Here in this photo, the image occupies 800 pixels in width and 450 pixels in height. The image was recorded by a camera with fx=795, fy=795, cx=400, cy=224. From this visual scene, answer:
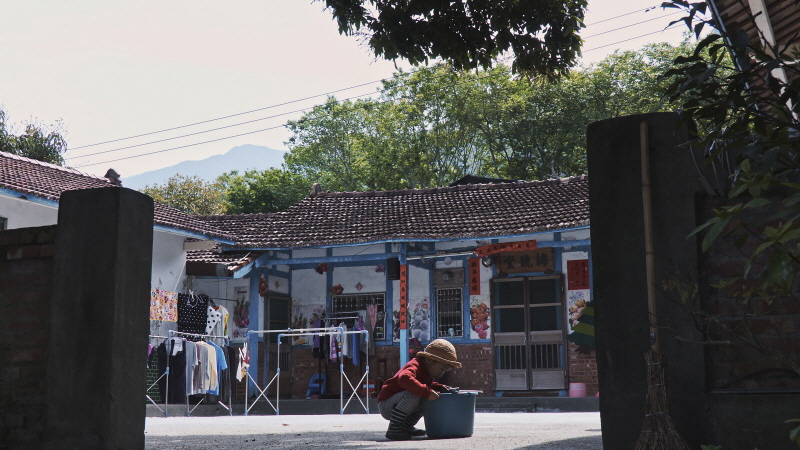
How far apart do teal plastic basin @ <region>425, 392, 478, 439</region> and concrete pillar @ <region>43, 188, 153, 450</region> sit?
3.07 metres

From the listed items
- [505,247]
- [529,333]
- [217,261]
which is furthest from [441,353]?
[217,261]

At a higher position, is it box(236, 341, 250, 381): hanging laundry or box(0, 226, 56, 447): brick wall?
box(0, 226, 56, 447): brick wall

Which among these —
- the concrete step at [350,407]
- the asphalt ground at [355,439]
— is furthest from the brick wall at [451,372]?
the asphalt ground at [355,439]

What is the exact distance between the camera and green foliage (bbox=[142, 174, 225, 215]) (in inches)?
1394

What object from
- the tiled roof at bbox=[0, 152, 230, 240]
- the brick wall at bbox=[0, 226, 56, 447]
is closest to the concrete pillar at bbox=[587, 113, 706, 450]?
the brick wall at bbox=[0, 226, 56, 447]

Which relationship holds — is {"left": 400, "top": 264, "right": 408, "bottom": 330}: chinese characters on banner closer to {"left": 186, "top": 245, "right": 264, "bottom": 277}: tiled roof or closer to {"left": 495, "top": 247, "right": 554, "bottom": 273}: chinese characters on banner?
{"left": 495, "top": 247, "right": 554, "bottom": 273}: chinese characters on banner

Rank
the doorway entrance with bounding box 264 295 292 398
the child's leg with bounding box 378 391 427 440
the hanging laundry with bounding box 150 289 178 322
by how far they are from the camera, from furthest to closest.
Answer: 1. the doorway entrance with bounding box 264 295 292 398
2. the hanging laundry with bounding box 150 289 178 322
3. the child's leg with bounding box 378 391 427 440

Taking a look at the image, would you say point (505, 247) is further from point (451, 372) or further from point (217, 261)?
point (217, 261)

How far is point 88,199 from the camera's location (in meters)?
4.95

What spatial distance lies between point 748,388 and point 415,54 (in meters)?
5.19

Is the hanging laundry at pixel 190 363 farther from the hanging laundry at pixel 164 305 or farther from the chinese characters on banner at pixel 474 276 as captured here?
the chinese characters on banner at pixel 474 276

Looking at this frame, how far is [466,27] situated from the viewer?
8344 millimetres

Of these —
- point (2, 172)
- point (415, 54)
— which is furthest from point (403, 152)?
point (415, 54)

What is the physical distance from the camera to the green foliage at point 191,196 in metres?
35.4
